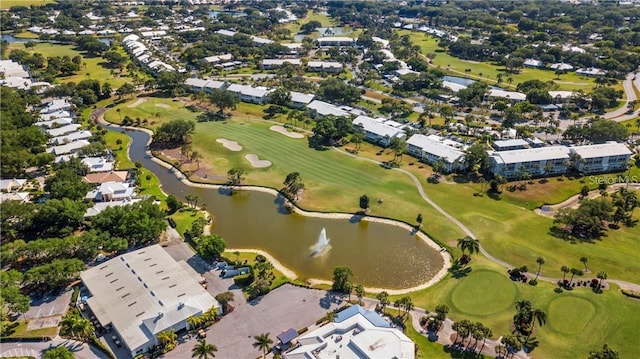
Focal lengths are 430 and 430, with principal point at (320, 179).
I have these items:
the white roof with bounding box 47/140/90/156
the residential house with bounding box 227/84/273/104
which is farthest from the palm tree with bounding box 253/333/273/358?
the residential house with bounding box 227/84/273/104

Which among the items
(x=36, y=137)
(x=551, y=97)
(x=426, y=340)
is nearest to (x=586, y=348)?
(x=426, y=340)

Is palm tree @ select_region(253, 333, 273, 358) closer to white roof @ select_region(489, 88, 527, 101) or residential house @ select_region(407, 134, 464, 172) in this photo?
residential house @ select_region(407, 134, 464, 172)

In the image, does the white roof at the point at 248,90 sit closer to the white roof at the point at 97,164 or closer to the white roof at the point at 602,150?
the white roof at the point at 97,164

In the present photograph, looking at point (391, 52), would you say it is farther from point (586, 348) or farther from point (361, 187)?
point (586, 348)

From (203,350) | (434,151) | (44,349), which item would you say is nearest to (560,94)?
(434,151)

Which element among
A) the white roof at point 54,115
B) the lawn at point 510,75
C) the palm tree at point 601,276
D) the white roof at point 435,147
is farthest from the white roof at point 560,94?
the white roof at point 54,115
